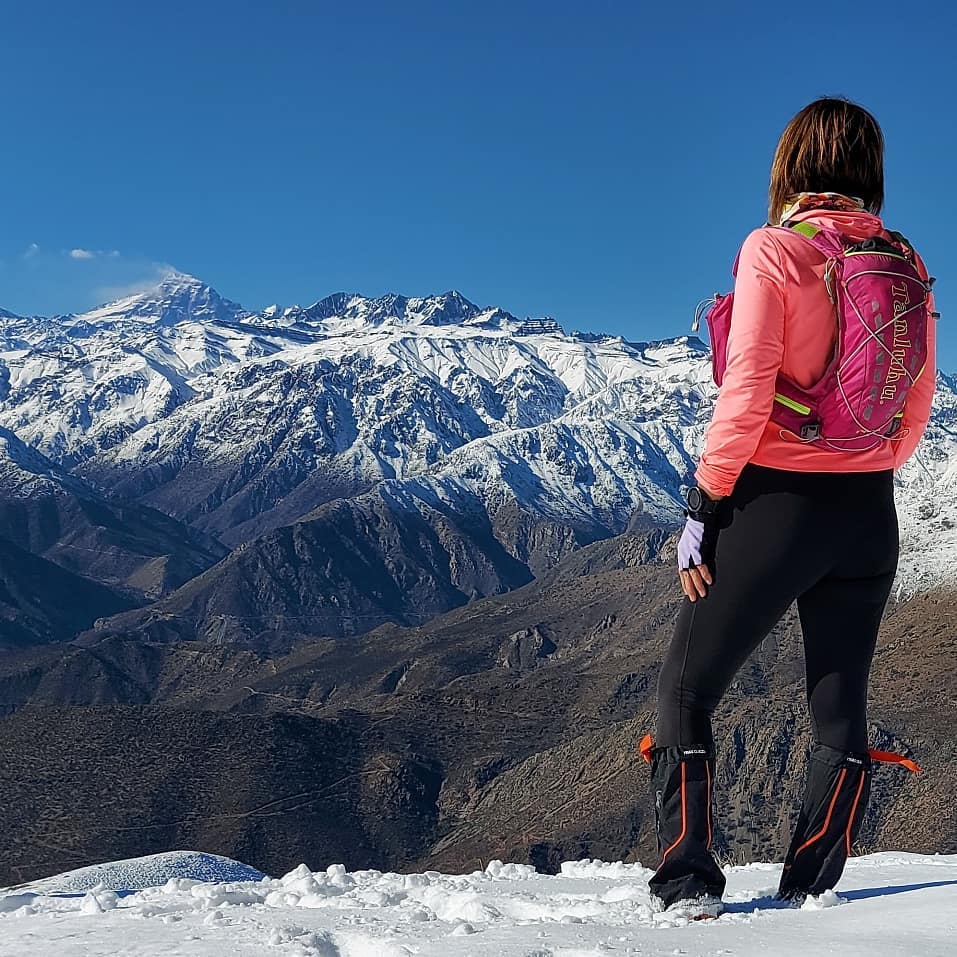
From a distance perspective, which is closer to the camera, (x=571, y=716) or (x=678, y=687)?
(x=678, y=687)

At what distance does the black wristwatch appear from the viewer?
4.13 metres

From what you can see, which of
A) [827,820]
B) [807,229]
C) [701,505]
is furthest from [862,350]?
[827,820]

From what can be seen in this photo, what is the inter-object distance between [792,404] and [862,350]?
0.30 metres

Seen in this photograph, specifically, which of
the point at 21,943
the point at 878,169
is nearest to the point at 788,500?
the point at 878,169

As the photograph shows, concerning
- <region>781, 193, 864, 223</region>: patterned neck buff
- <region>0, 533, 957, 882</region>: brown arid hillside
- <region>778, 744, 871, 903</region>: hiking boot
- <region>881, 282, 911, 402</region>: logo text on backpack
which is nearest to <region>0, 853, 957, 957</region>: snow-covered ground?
<region>778, 744, 871, 903</region>: hiking boot

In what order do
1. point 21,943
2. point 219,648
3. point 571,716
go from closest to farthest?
point 21,943
point 571,716
point 219,648

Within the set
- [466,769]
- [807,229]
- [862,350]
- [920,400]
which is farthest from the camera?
[466,769]

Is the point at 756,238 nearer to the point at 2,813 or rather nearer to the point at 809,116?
the point at 809,116

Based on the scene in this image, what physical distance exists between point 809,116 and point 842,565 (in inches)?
67.3

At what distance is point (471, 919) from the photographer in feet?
14.8

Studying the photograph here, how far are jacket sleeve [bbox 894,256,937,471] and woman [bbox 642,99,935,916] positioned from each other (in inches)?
0.4

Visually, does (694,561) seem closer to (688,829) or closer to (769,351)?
(769,351)

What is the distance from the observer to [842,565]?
4289mm

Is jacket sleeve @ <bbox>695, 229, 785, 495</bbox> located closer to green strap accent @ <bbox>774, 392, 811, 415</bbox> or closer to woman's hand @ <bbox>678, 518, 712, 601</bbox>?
green strap accent @ <bbox>774, 392, 811, 415</bbox>
